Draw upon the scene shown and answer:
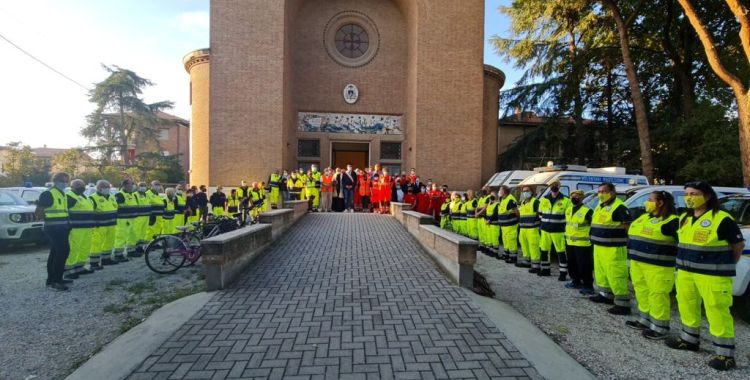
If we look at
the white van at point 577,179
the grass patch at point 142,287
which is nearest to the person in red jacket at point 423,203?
the white van at point 577,179

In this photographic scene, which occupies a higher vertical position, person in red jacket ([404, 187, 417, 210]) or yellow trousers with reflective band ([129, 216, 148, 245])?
person in red jacket ([404, 187, 417, 210])

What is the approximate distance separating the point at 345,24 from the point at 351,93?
14.3 feet

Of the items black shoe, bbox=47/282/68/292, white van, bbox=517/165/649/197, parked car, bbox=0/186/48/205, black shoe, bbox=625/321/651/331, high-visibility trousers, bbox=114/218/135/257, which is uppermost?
white van, bbox=517/165/649/197

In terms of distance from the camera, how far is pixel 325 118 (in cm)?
2300

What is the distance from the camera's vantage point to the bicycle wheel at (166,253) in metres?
7.92

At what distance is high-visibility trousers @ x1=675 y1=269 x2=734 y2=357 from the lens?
3871mm

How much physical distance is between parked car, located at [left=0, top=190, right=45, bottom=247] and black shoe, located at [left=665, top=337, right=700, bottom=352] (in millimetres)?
13142

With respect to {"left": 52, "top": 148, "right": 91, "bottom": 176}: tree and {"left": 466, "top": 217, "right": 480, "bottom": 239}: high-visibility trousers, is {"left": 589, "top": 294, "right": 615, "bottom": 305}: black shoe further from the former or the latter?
{"left": 52, "top": 148, "right": 91, "bottom": 176}: tree

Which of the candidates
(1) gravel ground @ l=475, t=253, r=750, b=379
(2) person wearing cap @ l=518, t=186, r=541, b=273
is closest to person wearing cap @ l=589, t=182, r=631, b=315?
(1) gravel ground @ l=475, t=253, r=750, b=379

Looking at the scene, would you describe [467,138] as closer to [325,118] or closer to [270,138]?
[325,118]

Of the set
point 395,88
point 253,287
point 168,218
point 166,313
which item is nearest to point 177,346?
point 166,313

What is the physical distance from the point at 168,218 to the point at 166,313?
7270 millimetres

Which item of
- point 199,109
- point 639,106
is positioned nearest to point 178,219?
point 199,109

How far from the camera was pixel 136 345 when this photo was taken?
3.93 metres
